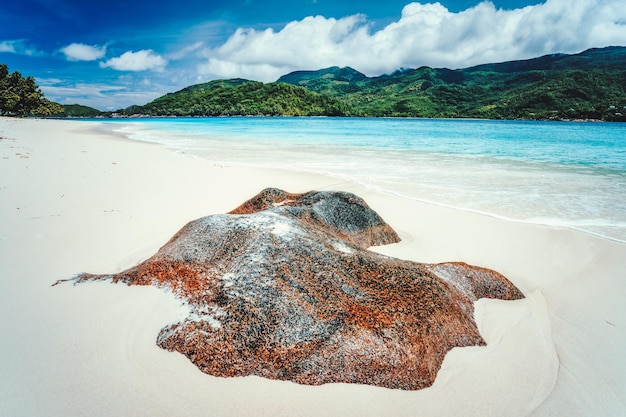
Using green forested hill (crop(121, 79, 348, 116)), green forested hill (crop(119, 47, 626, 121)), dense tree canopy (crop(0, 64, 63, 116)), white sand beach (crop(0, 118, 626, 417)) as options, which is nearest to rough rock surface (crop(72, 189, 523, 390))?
white sand beach (crop(0, 118, 626, 417))

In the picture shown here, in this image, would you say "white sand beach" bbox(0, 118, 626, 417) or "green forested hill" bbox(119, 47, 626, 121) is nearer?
"white sand beach" bbox(0, 118, 626, 417)

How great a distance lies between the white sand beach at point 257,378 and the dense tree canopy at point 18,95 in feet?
257

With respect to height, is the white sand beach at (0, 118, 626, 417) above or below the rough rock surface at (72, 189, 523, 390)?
below

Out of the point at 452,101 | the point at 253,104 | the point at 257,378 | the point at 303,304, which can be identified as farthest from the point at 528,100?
the point at 257,378

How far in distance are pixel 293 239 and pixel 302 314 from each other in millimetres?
888

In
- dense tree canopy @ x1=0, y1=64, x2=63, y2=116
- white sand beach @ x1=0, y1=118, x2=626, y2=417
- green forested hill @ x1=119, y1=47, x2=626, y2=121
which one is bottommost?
white sand beach @ x1=0, y1=118, x2=626, y2=417

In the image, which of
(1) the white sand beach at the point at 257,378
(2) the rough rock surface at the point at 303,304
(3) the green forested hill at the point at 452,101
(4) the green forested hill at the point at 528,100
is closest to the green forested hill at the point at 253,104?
(3) the green forested hill at the point at 452,101

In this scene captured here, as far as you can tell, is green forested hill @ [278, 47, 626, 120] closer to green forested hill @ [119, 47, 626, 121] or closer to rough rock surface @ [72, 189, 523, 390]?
green forested hill @ [119, 47, 626, 121]

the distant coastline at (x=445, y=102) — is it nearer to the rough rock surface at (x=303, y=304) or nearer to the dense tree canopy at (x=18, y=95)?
the dense tree canopy at (x=18, y=95)

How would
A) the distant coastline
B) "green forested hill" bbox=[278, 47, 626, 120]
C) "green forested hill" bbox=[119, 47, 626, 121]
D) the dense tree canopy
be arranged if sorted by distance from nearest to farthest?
the dense tree canopy < "green forested hill" bbox=[278, 47, 626, 120] < the distant coastline < "green forested hill" bbox=[119, 47, 626, 121]

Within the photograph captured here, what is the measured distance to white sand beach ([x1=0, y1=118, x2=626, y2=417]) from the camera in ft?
7.79

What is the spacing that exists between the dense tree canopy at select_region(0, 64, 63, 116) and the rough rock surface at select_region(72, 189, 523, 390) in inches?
3249

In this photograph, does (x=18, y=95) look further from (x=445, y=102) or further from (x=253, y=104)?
(x=445, y=102)

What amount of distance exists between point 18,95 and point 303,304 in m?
87.7
